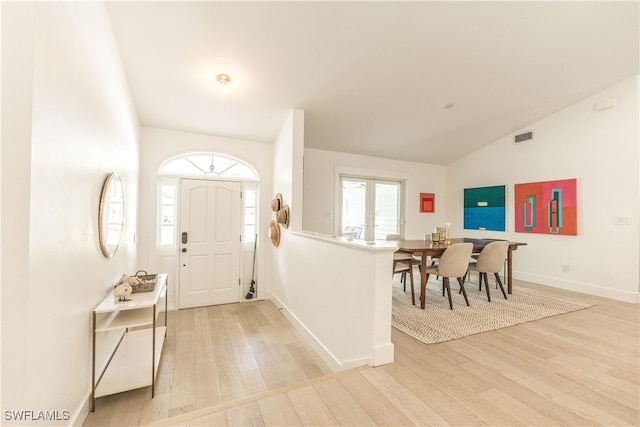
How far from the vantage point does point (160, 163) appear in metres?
3.65

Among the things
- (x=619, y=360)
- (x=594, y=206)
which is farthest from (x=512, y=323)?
(x=594, y=206)

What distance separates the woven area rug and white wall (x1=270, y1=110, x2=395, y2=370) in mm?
791

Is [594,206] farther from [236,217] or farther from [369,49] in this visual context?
[236,217]

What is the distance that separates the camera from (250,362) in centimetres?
239

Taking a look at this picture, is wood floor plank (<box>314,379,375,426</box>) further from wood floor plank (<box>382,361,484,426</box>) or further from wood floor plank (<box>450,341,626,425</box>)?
wood floor plank (<box>450,341,626,425</box>)

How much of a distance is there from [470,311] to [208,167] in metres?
4.10

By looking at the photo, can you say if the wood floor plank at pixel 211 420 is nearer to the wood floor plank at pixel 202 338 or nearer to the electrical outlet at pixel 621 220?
the wood floor plank at pixel 202 338

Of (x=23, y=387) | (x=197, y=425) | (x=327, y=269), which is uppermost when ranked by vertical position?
(x=327, y=269)

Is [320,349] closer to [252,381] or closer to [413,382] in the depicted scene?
[252,381]

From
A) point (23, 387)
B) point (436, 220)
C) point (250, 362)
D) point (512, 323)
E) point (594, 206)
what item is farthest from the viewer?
point (436, 220)

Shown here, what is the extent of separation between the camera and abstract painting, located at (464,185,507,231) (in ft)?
16.6

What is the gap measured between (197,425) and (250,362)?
1026 millimetres

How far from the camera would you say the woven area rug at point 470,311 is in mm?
2637

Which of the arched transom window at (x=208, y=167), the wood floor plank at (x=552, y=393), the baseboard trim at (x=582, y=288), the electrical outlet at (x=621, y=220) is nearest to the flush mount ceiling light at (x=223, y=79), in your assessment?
the arched transom window at (x=208, y=167)
